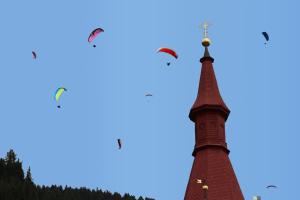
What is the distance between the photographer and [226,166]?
53594 millimetres

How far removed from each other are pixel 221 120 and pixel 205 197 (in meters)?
10.9

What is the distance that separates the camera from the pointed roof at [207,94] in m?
57.8

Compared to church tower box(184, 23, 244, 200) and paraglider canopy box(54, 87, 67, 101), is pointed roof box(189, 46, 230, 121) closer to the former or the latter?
church tower box(184, 23, 244, 200)

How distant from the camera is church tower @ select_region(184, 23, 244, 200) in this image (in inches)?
2000

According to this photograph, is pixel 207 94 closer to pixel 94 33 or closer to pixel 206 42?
pixel 206 42

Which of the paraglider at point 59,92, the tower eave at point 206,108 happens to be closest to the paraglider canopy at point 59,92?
the paraglider at point 59,92

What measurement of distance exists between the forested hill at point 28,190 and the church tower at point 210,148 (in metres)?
10.4

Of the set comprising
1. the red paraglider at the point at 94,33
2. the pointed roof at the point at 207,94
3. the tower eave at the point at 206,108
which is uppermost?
the pointed roof at the point at 207,94

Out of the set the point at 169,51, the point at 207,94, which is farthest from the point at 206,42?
the point at 169,51

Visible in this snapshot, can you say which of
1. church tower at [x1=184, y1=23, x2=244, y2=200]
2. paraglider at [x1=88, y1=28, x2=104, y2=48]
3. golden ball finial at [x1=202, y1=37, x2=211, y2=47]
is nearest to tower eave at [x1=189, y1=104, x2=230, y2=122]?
church tower at [x1=184, y1=23, x2=244, y2=200]

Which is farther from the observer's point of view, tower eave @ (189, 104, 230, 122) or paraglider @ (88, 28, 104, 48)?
tower eave @ (189, 104, 230, 122)

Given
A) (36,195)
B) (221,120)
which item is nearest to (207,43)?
(221,120)

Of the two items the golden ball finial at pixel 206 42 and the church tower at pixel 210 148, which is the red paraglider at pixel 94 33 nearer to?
the church tower at pixel 210 148

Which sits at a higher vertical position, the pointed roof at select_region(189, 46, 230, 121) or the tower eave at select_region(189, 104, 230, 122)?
the pointed roof at select_region(189, 46, 230, 121)
